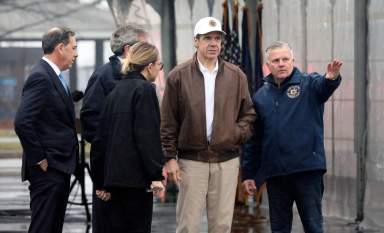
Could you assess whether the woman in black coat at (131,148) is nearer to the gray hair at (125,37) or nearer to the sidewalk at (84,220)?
the gray hair at (125,37)

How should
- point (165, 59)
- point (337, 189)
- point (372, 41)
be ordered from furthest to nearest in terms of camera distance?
point (165, 59)
point (337, 189)
point (372, 41)

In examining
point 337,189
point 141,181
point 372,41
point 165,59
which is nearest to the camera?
point 141,181

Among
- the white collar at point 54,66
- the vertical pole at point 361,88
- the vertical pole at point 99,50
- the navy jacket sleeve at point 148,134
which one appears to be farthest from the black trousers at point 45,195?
the vertical pole at point 99,50

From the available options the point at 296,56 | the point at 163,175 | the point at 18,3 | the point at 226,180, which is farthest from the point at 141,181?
the point at 18,3

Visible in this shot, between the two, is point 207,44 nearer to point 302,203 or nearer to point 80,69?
point 302,203

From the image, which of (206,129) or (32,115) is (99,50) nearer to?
(32,115)

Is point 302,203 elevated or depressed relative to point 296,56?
depressed

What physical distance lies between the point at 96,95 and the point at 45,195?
82 centimetres

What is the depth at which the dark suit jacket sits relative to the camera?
8.38 m

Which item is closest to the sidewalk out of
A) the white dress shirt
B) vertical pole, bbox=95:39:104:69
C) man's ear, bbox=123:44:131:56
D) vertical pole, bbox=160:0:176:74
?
vertical pole, bbox=160:0:176:74

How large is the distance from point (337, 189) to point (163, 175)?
4.09m

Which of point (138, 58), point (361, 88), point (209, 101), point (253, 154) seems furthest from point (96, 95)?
point (361, 88)

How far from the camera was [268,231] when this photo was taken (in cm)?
1148

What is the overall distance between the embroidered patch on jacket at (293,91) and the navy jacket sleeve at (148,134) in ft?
3.20
